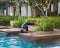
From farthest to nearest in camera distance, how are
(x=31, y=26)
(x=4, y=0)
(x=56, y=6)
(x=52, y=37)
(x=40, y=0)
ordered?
(x=4, y=0) < (x=56, y=6) < (x=40, y=0) < (x=31, y=26) < (x=52, y=37)

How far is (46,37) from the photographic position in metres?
12.9

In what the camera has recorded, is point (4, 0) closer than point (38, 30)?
No

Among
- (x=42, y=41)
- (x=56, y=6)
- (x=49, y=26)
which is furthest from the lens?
(x=56, y=6)

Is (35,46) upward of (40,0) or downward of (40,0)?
downward

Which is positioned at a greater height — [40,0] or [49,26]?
[40,0]

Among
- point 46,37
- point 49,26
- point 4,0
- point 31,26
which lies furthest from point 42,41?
point 4,0

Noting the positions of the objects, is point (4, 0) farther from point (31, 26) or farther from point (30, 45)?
point (30, 45)

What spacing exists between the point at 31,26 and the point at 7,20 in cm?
744

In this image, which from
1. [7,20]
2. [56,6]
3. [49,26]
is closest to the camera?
[49,26]

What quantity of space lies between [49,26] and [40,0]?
6.23 m

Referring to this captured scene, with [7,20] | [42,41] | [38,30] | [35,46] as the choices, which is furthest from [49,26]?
[7,20]

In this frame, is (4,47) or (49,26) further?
(49,26)

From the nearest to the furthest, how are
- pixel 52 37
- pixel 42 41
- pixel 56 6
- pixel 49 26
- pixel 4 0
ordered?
1. pixel 42 41
2. pixel 52 37
3. pixel 49 26
4. pixel 56 6
5. pixel 4 0

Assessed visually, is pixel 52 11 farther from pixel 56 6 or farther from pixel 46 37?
pixel 46 37
